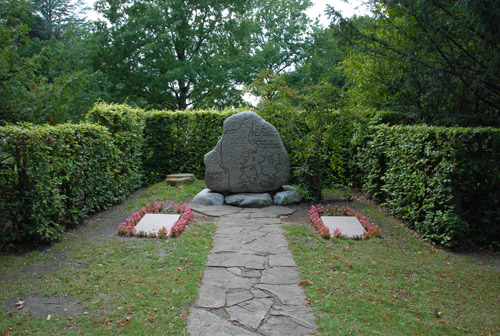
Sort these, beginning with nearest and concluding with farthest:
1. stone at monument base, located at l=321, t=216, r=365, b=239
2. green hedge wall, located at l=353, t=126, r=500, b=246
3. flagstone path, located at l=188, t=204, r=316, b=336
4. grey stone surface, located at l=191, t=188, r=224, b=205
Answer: flagstone path, located at l=188, t=204, r=316, b=336, green hedge wall, located at l=353, t=126, r=500, b=246, stone at monument base, located at l=321, t=216, r=365, b=239, grey stone surface, located at l=191, t=188, r=224, b=205

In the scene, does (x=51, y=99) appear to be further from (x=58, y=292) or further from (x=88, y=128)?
(x=58, y=292)

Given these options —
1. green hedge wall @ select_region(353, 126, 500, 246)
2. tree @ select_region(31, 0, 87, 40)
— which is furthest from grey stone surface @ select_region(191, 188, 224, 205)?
tree @ select_region(31, 0, 87, 40)

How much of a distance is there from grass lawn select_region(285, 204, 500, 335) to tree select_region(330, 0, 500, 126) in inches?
121

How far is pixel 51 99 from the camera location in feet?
31.2

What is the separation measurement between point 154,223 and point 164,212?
82 cm

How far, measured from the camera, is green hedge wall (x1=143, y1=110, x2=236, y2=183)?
34.2 feet

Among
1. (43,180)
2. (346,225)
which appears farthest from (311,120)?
(43,180)

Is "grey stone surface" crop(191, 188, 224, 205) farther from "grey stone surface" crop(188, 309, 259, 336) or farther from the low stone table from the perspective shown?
"grey stone surface" crop(188, 309, 259, 336)

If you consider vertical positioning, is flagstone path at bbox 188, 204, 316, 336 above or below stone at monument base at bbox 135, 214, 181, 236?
below

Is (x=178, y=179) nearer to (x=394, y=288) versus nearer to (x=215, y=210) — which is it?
(x=215, y=210)

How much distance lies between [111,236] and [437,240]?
5.29 metres

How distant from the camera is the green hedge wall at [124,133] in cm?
781

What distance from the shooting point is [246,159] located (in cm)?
776

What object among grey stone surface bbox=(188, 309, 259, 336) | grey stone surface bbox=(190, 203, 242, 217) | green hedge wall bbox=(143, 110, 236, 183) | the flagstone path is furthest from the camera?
green hedge wall bbox=(143, 110, 236, 183)
